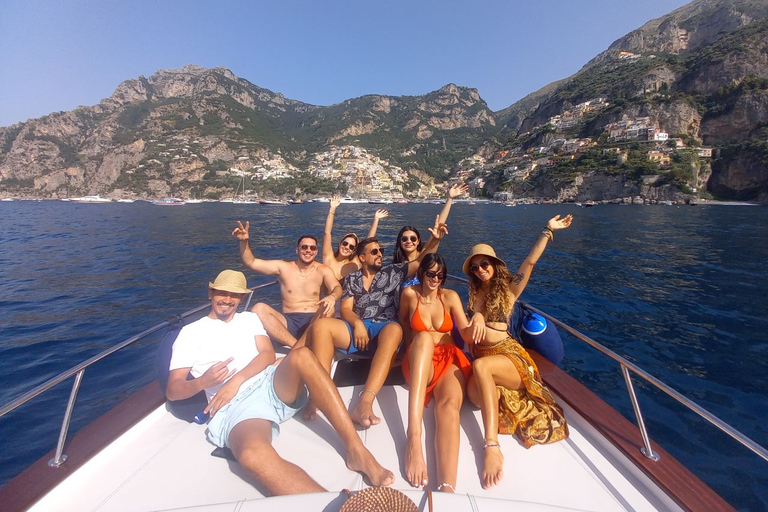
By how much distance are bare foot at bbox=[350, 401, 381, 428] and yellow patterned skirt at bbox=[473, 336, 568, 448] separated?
0.86 metres

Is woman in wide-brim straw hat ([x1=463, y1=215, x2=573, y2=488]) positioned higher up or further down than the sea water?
higher up

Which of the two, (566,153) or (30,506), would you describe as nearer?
(30,506)

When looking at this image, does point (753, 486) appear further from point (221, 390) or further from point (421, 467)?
point (221, 390)

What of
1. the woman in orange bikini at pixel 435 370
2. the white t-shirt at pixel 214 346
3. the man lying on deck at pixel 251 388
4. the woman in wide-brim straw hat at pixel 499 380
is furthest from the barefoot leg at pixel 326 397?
the woman in wide-brim straw hat at pixel 499 380

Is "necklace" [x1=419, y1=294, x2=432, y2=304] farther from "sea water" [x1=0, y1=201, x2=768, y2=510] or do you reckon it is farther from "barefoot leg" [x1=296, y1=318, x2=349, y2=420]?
"sea water" [x1=0, y1=201, x2=768, y2=510]

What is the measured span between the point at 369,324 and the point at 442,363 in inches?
37.2

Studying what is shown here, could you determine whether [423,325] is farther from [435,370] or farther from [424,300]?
[435,370]

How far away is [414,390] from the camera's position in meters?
2.20

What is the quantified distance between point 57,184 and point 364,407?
154217 mm

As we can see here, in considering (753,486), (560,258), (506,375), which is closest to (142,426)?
(506,375)

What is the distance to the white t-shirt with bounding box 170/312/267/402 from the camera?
2.28 metres

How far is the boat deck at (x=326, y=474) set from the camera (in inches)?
65.6

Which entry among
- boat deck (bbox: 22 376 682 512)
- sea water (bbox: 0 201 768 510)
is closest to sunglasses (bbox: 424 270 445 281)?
boat deck (bbox: 22 376 682 512)

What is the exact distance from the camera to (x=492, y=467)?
6.23 ft
